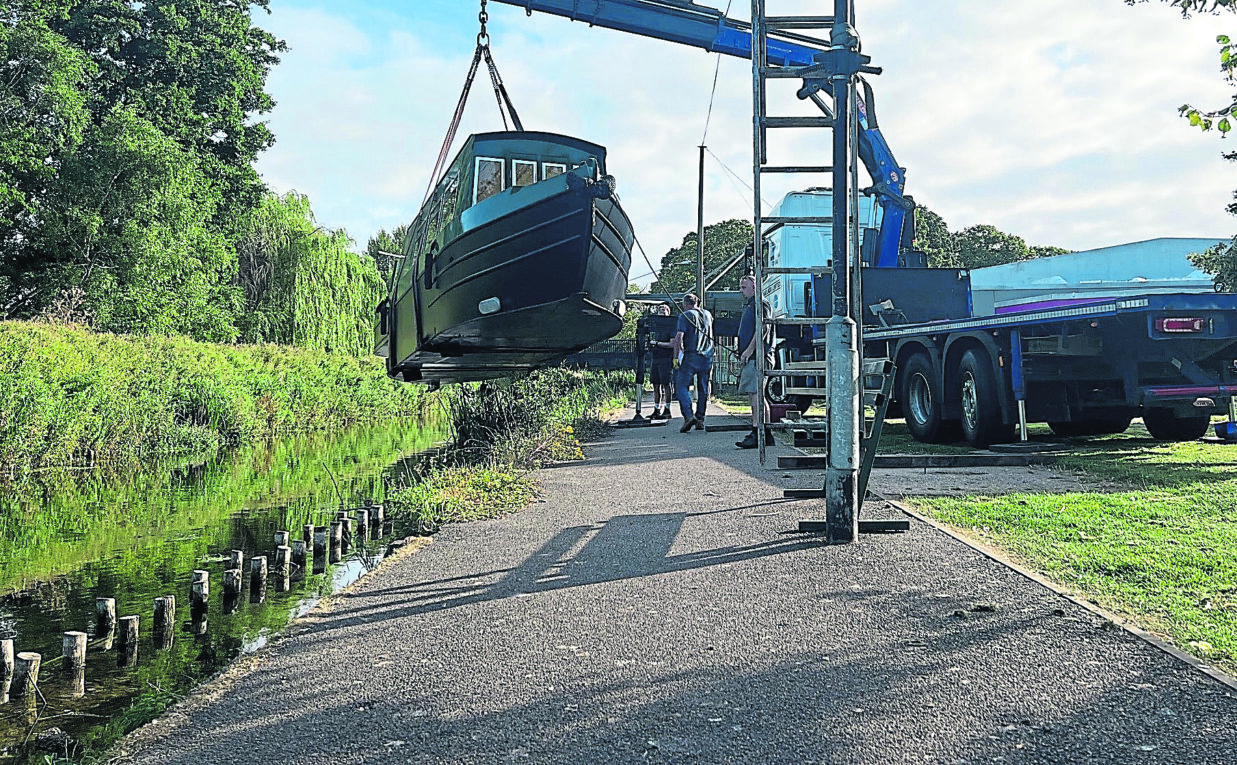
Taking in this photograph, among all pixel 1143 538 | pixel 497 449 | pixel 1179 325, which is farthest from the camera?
pixel 497 449

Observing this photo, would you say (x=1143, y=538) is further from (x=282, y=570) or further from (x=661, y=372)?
(x=661, y=372)

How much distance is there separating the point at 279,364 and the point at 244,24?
1925 cm

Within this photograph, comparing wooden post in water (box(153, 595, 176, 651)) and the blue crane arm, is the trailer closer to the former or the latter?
the blue crane arm

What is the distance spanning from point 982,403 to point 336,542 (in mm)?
7046

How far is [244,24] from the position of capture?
39.3m

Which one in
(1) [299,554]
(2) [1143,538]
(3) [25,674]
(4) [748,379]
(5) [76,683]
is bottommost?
(5) [76,683]

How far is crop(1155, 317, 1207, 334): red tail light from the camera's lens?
993cm

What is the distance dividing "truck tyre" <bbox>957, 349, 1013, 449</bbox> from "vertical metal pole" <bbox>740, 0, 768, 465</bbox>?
14.6 feet

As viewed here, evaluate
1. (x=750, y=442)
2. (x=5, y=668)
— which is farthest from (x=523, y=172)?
(x=5, y=668)

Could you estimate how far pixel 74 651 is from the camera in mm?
5137

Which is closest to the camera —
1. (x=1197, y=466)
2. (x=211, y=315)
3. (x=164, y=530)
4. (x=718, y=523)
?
(x=718, y=523)

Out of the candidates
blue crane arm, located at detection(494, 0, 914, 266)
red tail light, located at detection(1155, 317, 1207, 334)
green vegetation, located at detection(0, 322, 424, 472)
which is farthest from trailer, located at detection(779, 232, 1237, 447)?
green vegetation, located at detection(0, 322, 424, 472)

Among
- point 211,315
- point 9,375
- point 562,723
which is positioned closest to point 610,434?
point 9,375

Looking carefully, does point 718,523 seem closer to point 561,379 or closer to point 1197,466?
point 1197,466
